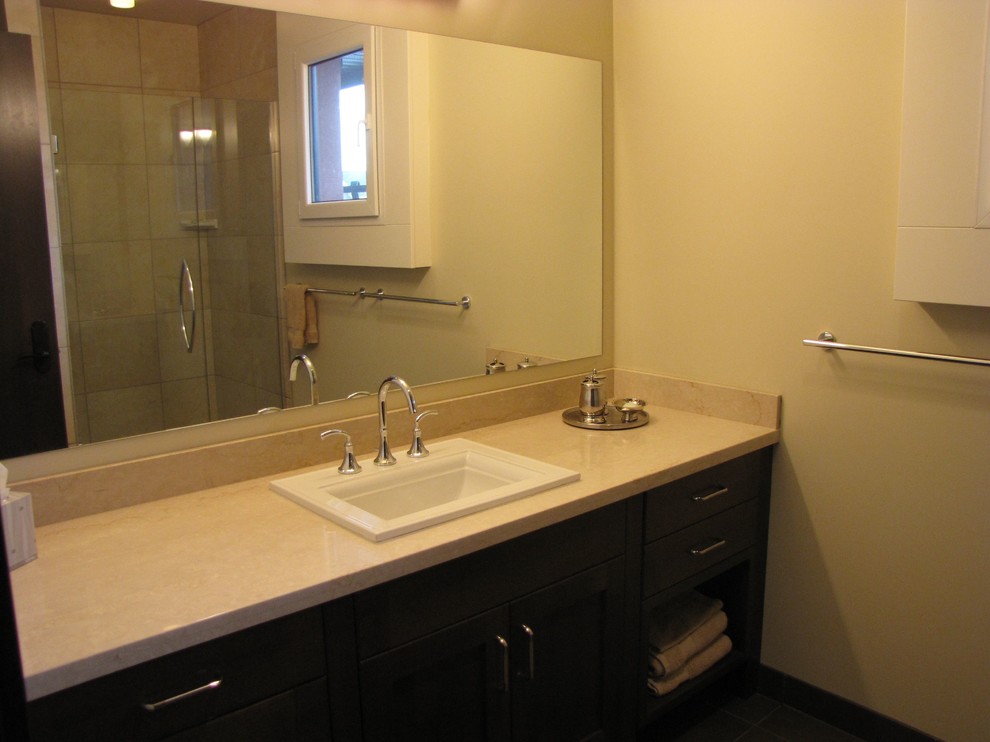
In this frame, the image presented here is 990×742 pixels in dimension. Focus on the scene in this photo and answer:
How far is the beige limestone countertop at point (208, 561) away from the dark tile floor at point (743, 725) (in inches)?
30.1

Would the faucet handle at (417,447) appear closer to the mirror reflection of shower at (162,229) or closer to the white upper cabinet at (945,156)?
the mirror reflection of shower at (162,229)

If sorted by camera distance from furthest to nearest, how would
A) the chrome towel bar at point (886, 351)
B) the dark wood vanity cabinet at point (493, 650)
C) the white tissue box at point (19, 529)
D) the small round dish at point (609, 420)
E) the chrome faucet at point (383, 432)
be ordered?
the small round dish at point (609, 420) → the chrome faucet at point (383, 432) → the chrome towel bar at point (886, 351) → the white tissue box at point (19, 529) → the dark wood vanity cabinet at point (493, 650)

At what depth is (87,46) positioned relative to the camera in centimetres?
162

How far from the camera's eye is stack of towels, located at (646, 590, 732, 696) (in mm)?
2193

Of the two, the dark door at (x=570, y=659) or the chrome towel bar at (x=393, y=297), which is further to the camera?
the chrome towel bar at (x=393, y=297)

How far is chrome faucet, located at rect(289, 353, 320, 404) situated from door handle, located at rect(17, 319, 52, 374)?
53 centimetres

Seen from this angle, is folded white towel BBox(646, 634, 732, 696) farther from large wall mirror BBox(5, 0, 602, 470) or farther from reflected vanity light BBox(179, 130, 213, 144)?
reflected vanity light BBox(179, 130, 213, 144)

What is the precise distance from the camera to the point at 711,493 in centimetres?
216

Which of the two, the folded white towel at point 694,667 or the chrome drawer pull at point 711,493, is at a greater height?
the chrome drawer pull at point 711,493

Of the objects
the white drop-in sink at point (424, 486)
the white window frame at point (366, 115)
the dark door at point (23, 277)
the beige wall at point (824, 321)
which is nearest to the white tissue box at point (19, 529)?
the dark door at point (23, 277)

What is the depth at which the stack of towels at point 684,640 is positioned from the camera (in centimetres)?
219

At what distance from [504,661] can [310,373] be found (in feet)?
2.69

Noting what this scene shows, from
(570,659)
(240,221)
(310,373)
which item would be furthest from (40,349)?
(570,659)

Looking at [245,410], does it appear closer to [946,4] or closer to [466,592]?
[466,592]
